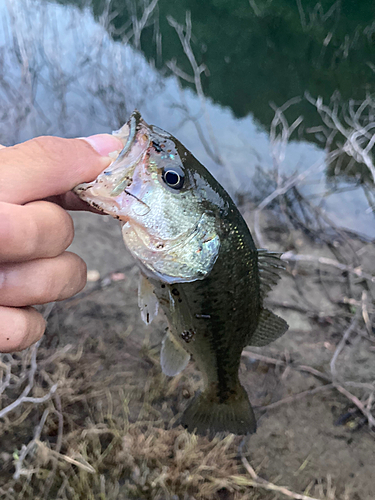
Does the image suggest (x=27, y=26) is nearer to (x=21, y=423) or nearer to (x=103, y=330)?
(x=103, y=330)

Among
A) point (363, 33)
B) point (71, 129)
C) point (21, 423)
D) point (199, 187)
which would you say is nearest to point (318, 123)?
point (363, 33)

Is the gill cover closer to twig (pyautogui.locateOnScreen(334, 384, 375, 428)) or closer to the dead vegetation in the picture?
the dead vegetation

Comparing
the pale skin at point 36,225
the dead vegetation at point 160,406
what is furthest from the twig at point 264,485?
the pale skin at point 36,225

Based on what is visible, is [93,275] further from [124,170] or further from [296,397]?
[124,170]

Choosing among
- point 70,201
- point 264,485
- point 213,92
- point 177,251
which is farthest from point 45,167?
point 213,92

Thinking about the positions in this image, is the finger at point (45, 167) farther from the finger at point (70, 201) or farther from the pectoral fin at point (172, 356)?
the pectoral fin at point (172, 356)
